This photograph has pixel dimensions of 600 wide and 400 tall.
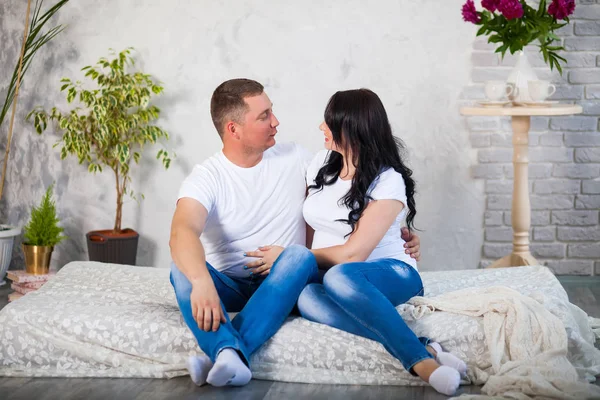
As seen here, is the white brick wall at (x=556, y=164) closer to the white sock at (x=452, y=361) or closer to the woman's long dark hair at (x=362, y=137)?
the woman's long dark hair at (x=362, y=137)

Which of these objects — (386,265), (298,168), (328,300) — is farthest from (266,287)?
(298,168)

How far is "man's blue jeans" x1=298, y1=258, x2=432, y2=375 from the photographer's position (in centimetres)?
238

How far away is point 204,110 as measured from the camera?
4.29 m

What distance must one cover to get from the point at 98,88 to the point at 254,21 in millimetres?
855

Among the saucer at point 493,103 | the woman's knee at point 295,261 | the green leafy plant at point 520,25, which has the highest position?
the green leafy plant at point 520,25

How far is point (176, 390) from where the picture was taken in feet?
7.97

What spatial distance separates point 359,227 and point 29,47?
7.50 ft

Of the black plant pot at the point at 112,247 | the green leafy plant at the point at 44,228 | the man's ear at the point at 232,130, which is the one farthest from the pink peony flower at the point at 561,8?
the green leafy plant at the point at 44,228

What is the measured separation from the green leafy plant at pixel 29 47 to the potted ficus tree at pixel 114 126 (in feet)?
0.52

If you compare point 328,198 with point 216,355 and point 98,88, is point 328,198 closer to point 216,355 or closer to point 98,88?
point 216,355

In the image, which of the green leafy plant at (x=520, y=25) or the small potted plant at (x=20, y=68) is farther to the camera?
the small potted plant at (x=20, y=68)

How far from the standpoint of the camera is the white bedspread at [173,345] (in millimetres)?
2510

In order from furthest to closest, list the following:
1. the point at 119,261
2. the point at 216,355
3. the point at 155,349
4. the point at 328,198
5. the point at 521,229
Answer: the point at 119,261 → the point at 521,229 → the point at 328,198 → the point at 155,349 → the point at 216,355

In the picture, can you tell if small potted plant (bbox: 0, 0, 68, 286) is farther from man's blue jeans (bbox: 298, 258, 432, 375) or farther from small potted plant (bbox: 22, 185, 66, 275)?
man's blue jeans (bbox: 298, 258, 432, 375)
